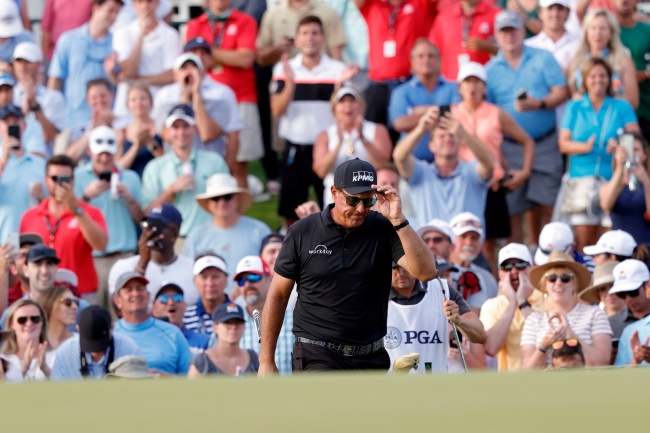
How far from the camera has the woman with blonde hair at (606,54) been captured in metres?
11.7

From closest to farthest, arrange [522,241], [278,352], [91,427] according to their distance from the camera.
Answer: [91,427] → [278,352] → [522,241]

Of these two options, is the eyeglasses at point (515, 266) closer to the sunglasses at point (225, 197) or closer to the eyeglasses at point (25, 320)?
the sunglasses at point (225, 197)

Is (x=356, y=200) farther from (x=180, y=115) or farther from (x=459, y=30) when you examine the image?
(x=459, y=30)

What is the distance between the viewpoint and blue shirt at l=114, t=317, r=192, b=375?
920 cm

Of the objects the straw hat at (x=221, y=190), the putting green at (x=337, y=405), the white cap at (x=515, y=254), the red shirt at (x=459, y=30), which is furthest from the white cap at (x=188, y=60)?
the putting green at (x=337, y=405)

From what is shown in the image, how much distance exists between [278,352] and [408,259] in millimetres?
2315

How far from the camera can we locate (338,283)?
271 inches

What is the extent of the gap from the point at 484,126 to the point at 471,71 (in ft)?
1.51

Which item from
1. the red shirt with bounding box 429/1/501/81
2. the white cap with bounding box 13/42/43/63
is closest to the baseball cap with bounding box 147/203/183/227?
the white cap with bounding box 13/42/43/63

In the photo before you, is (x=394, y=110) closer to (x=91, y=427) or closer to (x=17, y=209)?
(x=17, y=209)

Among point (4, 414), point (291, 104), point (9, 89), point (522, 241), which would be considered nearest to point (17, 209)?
point (9, 89)

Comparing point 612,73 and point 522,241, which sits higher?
→ point 612,73

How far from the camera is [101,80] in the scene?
12.2 meters

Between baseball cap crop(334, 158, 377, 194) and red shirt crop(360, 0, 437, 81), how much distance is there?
5.83 m
